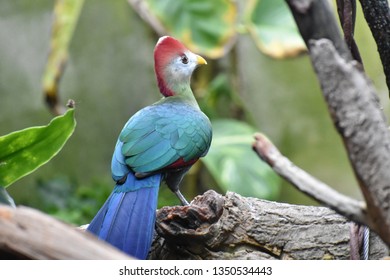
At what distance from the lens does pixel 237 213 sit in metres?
0.95

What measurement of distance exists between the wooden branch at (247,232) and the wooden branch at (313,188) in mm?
316

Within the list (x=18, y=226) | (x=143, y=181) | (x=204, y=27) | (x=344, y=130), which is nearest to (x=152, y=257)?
(x=143, y=181)

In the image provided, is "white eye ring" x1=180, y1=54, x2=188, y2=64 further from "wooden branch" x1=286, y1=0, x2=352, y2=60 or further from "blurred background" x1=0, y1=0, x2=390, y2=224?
"blurred background" x1=0, y1=0, x2=390, y2=224

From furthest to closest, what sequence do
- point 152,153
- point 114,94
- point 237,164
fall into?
1. point 114,94
2. point 237,164
3. point 152,153

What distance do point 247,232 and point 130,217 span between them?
0.70 ft

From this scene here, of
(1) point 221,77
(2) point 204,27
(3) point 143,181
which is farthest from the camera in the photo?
(1) point 221,77

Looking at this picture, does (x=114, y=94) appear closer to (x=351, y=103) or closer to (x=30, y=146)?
(x=30, y=146)

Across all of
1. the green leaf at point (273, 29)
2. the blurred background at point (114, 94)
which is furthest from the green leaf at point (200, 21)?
the blurred background at point (114, 94)

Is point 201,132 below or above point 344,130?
below

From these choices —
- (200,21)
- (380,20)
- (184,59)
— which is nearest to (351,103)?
(380,20)

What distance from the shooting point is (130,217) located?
2.72 feet
